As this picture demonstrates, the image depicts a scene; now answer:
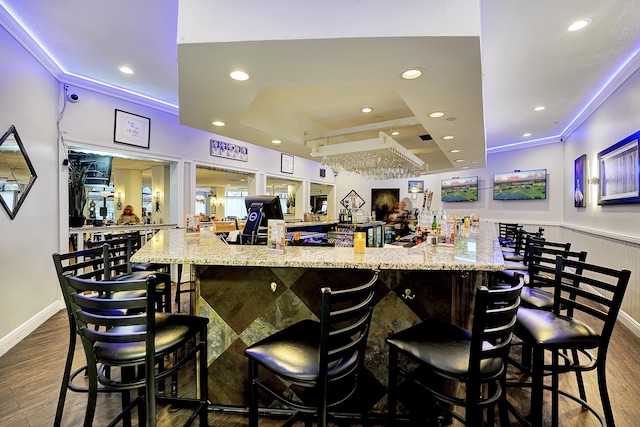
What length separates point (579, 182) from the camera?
5418 mm

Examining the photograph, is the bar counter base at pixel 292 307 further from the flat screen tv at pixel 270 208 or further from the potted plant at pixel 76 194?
the potted plant at pixel 76 194

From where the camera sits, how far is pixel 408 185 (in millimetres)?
9391

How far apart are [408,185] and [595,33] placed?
6.56m

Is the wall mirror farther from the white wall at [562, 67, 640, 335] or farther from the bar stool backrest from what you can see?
the white wall at [562, 67, 640, 335]

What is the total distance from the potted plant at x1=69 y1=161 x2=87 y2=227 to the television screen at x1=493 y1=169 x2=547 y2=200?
28.2 feet

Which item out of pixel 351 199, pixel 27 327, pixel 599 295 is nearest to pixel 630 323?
pixel 599 295

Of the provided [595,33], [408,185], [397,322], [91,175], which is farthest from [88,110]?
[408,185]

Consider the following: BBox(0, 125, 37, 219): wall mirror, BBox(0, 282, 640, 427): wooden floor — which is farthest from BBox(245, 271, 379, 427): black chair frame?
BBox(0, 125, 37, 219): wall mirror

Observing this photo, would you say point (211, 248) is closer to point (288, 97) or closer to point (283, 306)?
point (283, 306)

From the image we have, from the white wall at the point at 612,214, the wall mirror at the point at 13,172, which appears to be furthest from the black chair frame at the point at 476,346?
the wall mirror at the point at 13,172

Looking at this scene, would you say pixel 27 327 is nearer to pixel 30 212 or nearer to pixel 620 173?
pixel 30 212

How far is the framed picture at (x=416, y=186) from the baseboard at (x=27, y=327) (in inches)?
328

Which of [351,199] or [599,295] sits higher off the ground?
[351,199]

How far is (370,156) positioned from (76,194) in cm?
403
